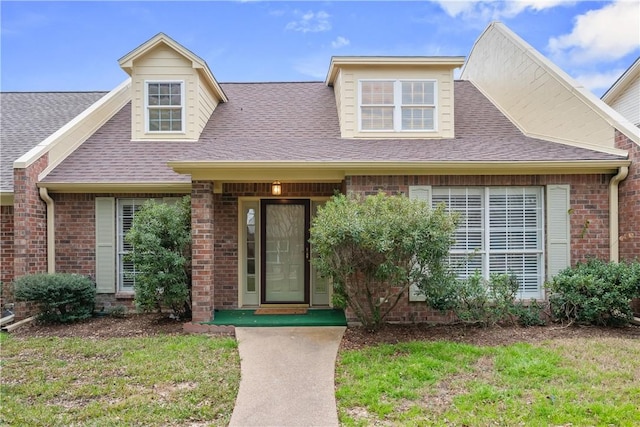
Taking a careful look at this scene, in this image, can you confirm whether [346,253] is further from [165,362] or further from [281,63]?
[281,63]

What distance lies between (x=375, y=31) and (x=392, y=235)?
287 inches

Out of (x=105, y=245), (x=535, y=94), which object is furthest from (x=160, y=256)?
(x=535, y=94)

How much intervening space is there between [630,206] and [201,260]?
741 cm

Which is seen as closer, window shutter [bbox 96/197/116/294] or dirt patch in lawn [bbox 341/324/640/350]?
dirt patch in lawn [bbox 341/324/640/350]

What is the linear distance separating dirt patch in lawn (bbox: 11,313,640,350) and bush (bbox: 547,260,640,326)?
211 mm

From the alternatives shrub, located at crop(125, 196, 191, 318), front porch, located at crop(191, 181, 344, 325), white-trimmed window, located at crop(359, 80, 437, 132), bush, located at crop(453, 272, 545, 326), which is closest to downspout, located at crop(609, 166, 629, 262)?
bush, located at crop(453, 272, 545, 326)

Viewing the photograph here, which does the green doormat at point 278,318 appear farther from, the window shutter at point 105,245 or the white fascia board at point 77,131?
the white fascia board at point 77,131

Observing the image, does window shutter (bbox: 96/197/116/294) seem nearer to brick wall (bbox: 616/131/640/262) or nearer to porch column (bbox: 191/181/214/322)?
porch column (bbox: 191/181/214/322)

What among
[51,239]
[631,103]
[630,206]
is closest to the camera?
[630,206]

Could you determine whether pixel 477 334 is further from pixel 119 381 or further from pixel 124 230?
pixel 124 230

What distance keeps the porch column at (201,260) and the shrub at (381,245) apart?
1966 millimetres

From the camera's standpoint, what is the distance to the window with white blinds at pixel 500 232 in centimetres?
711

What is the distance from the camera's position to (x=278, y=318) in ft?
23.6

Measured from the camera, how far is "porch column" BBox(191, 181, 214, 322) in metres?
Result: 6.82
